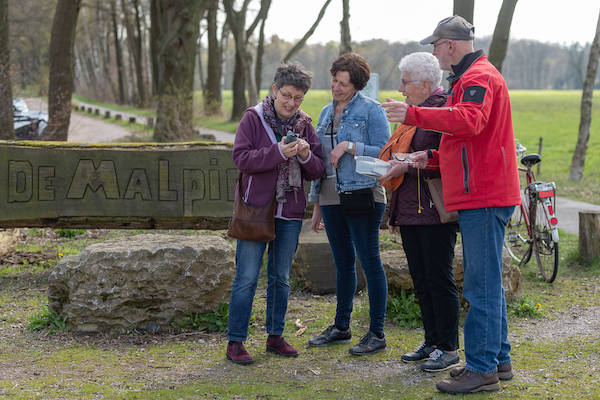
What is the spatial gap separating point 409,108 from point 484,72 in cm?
45

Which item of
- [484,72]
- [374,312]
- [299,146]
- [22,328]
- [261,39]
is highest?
[261,39]

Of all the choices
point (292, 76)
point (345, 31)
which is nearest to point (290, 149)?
point (292, 76)

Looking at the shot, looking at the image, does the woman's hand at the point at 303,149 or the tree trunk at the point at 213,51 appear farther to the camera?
the tree trunk at the point at 213,51

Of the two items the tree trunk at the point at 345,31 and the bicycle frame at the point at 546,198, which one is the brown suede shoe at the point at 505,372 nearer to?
the bicycle frame at the point at 546,198

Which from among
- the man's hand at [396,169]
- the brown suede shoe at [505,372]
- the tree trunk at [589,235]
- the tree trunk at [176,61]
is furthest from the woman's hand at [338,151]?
the tree trunk at [176,61]

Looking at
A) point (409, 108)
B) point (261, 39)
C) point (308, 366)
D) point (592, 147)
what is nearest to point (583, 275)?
point (308, 366)

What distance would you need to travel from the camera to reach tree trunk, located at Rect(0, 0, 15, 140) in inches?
511

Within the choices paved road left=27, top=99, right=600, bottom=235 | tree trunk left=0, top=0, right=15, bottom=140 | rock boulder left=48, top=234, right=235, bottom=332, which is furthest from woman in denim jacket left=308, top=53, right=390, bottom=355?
tree trunk left=0, top=0, right=15, bottom=140

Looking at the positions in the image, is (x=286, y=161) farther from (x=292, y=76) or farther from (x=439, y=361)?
(x=439, y=361)

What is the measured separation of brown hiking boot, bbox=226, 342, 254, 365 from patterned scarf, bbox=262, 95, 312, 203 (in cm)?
101

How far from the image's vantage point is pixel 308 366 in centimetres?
448

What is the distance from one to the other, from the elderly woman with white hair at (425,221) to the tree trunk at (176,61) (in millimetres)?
12142

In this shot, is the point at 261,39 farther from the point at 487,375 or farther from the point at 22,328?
the point at 487,375

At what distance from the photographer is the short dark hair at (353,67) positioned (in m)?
4.47
